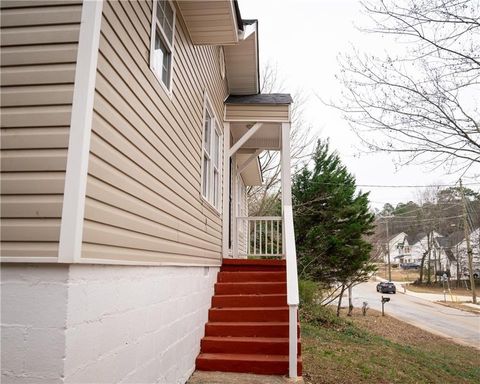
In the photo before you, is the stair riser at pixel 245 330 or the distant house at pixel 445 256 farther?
the distant house at pixel 445 256

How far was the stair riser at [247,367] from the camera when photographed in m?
4.55

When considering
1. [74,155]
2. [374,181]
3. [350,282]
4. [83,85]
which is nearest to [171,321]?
[74,155]

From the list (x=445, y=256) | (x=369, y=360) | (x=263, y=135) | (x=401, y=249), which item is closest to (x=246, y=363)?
(x=369, y=360)

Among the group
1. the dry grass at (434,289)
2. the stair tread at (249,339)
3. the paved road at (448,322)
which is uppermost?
the stair tread at (249,339)

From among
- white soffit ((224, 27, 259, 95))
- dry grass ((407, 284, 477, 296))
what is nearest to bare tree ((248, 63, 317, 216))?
white soffit ((224, 27, 259, 95))

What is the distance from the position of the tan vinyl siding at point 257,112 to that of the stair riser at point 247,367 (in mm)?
4693

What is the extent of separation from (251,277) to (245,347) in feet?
5.40

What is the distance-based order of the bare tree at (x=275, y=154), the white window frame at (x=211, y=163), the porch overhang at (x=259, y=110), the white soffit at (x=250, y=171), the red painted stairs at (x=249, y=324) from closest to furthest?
the red painted stairs at (x=249, y=324), the white window frame at (x=211, y=163), the porch overhang at (x=259, y=110), the white soffit at (x=250, y=171), the bare tree at (x=275, y=154)

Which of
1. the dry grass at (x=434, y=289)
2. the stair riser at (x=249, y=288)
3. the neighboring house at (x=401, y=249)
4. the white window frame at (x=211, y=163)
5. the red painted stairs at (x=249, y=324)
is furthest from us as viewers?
the neighboring house at (x=401, y=249)

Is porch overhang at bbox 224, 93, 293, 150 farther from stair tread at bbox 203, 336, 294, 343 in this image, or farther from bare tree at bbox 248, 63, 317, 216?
bare tree at bbox 248, 63, 317, 216

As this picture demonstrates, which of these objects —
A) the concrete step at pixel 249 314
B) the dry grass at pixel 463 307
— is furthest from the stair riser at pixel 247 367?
the dry grass at pixel 463 307

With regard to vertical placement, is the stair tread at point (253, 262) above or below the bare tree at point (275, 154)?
below

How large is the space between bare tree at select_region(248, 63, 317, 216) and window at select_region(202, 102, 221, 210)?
39.3 ft

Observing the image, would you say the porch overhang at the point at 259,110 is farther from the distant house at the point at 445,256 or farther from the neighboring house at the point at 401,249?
the neighboring house at the point at 401,249
